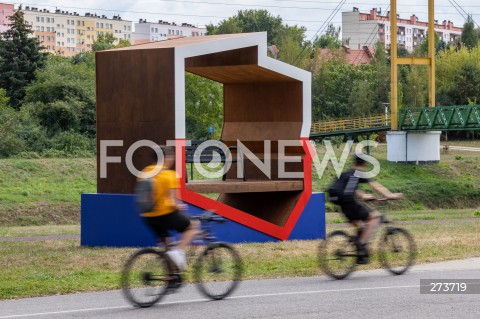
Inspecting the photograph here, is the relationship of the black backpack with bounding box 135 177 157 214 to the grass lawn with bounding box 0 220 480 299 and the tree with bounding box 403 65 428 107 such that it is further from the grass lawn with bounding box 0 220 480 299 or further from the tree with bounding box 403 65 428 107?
the tree with bounding box 403 65 428 107

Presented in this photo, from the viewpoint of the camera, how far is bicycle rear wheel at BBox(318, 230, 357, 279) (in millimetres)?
14445

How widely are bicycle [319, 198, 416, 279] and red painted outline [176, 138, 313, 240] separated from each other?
6371 mm

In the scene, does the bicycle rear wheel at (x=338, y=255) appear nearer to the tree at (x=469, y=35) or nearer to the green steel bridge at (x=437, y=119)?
the green steel bridge at (x=437, y=119)

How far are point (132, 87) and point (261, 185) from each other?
12.0 ft

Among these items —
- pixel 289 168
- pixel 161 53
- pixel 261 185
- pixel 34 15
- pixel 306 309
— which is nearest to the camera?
pixel 306 309

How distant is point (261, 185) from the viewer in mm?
22453

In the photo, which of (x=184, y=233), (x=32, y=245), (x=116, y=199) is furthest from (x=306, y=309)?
(x=32, y=245)

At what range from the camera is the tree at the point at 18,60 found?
7206 cm

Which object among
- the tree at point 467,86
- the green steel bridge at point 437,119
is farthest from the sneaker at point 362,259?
the tree at point 467,86

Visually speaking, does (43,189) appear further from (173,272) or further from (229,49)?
(173,272)

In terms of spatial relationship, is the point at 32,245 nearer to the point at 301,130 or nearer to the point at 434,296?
the point at 301,130

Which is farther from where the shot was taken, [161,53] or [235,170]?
[235,170]

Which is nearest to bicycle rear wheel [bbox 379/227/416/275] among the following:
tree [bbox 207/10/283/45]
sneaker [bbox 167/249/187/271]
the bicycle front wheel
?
the bicycle front wheel

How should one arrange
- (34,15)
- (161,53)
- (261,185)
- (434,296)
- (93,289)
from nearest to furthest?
(434,296) → (93,289) → (161,53) → (261,185) → (34,15)
